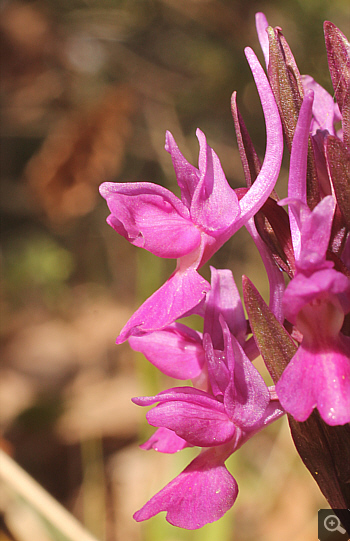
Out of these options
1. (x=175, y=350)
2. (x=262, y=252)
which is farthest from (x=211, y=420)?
(x=262, y=252)

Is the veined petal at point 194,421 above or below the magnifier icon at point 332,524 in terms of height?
above

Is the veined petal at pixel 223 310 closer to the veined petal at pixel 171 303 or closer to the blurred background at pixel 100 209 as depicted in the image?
the veined petal at pixel 171 303

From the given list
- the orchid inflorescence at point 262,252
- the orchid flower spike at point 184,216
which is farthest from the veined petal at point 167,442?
the orchid flower spike at point 184,216

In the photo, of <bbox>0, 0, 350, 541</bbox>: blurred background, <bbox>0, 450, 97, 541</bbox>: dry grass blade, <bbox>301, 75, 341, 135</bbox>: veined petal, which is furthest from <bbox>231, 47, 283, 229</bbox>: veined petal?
<bbox>0, 0, 350, 541</bbox>: blurred background

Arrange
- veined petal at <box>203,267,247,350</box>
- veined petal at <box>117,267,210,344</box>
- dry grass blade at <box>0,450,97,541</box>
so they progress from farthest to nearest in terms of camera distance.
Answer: dry grass blade at <box>0,450,97,541</box> → veined petal at <box>203,267,247,350</box> → veined petal at <box>117,267,210,344</box>

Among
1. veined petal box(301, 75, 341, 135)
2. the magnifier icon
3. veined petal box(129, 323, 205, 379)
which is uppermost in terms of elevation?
veined petal box(301, 75, 341, 135)

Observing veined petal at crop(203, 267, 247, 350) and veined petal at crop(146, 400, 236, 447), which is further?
veined petal at crop(203, 267, 247, 350)

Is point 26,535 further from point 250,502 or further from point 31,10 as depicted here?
point 31,10

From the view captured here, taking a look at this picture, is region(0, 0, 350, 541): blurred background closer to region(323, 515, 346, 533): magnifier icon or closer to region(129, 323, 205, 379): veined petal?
region(323, 515, 346, 533): magnifier icon
